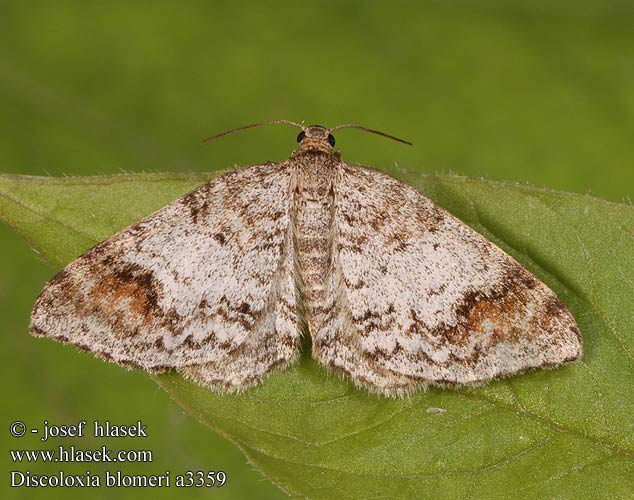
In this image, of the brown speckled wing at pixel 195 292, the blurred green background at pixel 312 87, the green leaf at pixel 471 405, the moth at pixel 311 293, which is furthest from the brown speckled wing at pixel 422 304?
the blurred green background at pixel 312 87

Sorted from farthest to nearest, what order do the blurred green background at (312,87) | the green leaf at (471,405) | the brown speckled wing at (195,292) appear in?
the blurred green background at (312,87) < the brown speckled wing at (195,292) < the green leaf at (471,405)

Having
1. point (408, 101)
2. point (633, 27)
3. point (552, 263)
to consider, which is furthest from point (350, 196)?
point (633, 27)

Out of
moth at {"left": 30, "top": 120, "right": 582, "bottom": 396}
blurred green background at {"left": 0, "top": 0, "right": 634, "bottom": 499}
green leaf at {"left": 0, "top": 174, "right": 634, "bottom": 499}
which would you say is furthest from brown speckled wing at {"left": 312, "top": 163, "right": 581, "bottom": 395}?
blurred green background at {"left": 0, "top": 0, "right": 634, "bottom": 499}

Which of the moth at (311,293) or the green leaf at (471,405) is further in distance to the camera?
the moth at (311,293)

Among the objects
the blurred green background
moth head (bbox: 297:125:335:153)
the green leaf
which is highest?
the blurred green background

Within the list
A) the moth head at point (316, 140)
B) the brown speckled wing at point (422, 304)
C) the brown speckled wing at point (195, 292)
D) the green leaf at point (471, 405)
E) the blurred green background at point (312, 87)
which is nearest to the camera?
the green leaf at point (471, 405)

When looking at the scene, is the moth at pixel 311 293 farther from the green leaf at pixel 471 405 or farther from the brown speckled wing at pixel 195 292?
the green leaf at pixel 471 405

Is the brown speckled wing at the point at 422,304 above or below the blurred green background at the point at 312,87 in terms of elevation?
below

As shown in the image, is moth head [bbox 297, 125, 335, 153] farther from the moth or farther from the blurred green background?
the blurred green background
